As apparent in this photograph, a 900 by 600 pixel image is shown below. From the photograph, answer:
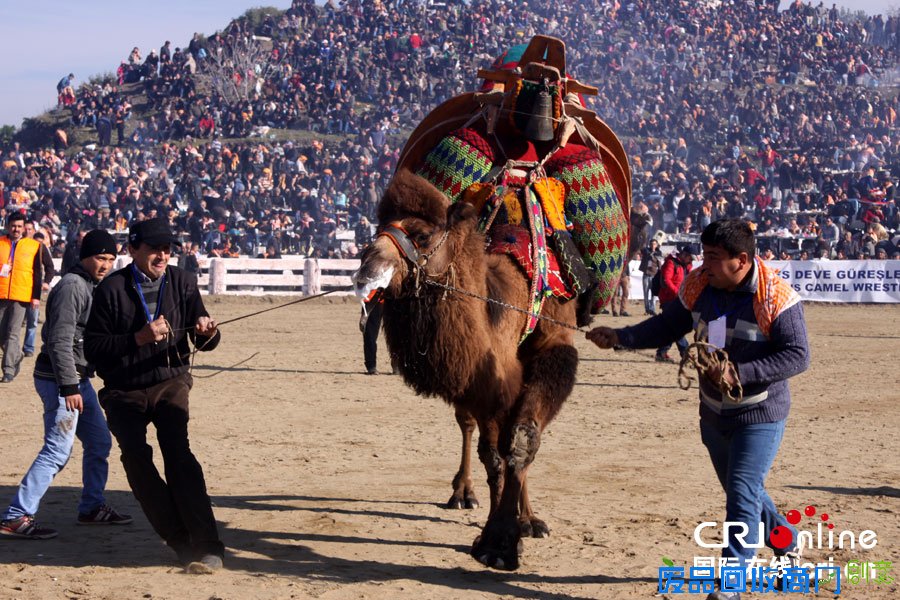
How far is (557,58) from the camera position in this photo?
8.23 metres

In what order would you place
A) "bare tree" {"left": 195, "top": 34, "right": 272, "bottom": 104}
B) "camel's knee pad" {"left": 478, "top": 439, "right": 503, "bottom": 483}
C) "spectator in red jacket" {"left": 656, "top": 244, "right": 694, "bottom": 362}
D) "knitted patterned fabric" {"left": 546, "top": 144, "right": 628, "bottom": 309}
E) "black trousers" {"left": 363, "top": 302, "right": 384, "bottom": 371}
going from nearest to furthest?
1. "camel's knee pad" {"left": 478, "top": 439, "right": 503, "bottom": 483}
2. "knitted patterned fabric" {"left": 546, "top": 144, "right": 628, "bottom": 309}
3. "black trousers" {"left": 363, "top": 302, "right": 384, "bottom": 371}
4. "spectator in red jacket" {"left": 656, "top": 244, "right": 694, "bottom": 362}
5. "bare tree" {"left": 195, "top": 34, "right": 272, "bottom": 104}

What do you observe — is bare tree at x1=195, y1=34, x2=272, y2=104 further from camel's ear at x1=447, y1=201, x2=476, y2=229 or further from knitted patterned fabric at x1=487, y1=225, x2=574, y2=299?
camel's ear at x1=447, y1=201, x2=476, y2=229

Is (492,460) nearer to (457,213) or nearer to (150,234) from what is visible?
(457,213)

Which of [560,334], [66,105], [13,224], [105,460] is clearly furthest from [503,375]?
[66,105]

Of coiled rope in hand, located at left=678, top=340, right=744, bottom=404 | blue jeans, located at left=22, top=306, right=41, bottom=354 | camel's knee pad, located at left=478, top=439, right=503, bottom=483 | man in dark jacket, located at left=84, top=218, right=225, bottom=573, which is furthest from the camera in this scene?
blue jeans, located at left=22, top=306, right=41, bottom=354

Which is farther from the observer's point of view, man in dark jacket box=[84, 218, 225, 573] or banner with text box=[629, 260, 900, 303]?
banner with text box=[629, 260, 900, 303]

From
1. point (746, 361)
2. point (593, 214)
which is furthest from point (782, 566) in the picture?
point (593, 214)

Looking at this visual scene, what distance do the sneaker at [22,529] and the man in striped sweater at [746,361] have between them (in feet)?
13.6

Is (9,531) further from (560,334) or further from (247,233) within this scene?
(247,233)

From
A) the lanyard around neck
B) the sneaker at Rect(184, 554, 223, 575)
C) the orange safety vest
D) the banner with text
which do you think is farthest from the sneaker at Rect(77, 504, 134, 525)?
the banner with text

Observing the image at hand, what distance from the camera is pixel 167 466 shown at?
6223 mm

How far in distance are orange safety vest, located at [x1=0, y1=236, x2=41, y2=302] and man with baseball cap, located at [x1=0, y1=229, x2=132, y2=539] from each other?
22.6ft

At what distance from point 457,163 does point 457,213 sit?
1396 millimetres

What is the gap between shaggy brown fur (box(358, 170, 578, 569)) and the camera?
19.4ft
